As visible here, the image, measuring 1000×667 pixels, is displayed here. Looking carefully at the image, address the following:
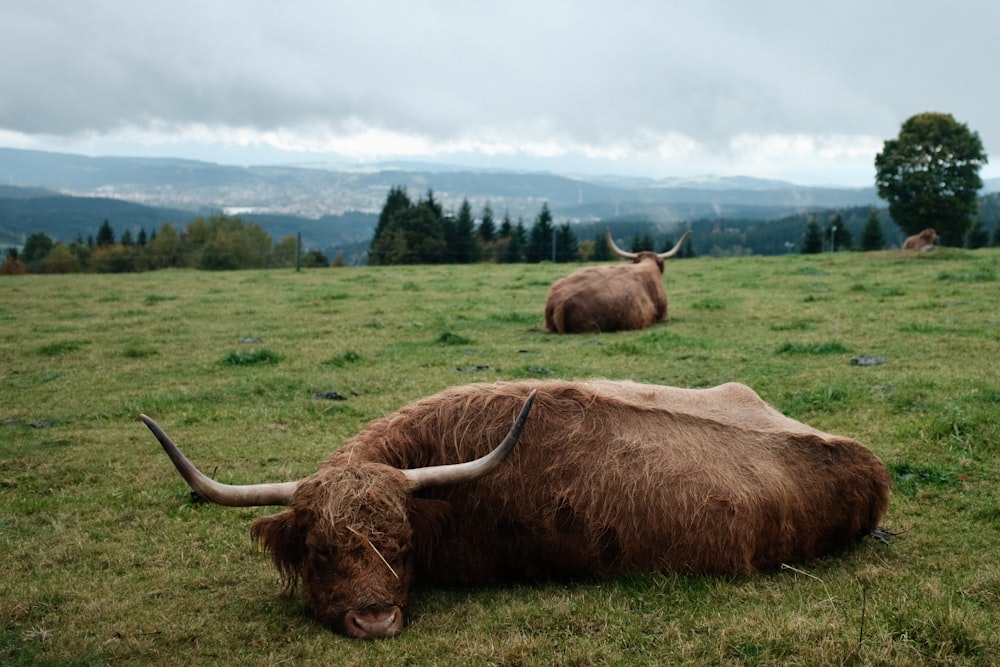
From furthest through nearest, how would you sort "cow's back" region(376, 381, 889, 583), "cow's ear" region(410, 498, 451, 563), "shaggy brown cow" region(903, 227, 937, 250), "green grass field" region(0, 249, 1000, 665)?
"shaggy brown cow" region(903, 227, 937, 250) → "cow's back" region(376, 381, 889, 583) → "cow's ear" region(410, 498, 451, 563) → "green grass field" region(0, 249, 1000, 665)

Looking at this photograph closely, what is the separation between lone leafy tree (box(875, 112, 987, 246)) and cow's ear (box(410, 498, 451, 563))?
3438 centimetres

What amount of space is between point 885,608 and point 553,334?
37.3 ft

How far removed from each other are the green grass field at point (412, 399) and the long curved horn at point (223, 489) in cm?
71

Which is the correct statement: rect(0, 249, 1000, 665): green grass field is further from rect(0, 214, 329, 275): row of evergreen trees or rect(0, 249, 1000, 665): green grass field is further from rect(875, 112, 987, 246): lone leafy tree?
rect(0, 214, 329, 275): row of evergreen trees

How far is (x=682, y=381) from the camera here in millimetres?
10734

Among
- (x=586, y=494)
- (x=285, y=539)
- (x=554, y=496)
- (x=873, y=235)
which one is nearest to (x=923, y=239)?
(x=586, y=494)

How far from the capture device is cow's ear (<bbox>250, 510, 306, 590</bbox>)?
4867 millimetres

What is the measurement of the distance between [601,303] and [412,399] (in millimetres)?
6575

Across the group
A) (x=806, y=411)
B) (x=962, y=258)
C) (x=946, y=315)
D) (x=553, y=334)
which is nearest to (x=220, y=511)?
(x=806, y=411)

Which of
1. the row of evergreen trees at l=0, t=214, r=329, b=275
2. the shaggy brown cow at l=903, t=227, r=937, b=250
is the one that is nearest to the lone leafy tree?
the shaggy brown cow at l=903, t=227, r=937, b=250

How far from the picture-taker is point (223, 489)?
4.67m

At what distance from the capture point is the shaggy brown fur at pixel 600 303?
15.7 meters

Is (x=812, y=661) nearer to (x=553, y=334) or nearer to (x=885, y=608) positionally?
(x=885, y=608)

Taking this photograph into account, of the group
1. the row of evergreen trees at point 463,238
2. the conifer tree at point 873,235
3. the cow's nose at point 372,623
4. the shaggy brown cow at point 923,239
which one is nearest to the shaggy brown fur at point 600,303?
the cow's nose at point 372,623
